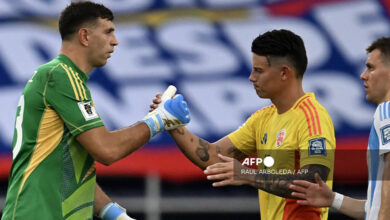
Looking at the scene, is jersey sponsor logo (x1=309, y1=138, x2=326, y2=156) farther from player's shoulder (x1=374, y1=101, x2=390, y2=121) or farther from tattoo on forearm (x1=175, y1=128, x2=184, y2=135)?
tattoo on forearm (x1=175, y1=128, x2=184, y2=135)

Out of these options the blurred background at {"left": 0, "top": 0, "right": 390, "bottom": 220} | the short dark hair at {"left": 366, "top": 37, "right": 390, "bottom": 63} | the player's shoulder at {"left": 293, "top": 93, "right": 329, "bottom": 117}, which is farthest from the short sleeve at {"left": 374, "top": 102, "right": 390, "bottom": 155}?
the blurred background at {"left": 0, "top": 0, "right": 390, "bottom": 220}

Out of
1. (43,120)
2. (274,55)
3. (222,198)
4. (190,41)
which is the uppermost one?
(190,41)

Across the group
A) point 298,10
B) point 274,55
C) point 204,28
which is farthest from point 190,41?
point 274,55

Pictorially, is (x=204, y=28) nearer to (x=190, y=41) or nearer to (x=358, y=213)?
(x=190, y=41)

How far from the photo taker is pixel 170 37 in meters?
9.57

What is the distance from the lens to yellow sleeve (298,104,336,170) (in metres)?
4.71

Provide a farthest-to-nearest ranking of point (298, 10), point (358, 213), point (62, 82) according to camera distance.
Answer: point (298, 10) → point (358, 213) → point (62, 82)

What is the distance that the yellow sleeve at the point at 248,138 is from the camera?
5422 millimetres

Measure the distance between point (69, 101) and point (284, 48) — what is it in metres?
1.50

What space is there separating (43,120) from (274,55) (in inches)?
62.5

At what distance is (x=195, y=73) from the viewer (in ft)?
31.1

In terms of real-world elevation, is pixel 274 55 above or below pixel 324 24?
below

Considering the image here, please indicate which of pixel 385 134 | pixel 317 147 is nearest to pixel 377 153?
pixel 385 134

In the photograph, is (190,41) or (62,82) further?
(190,41)
